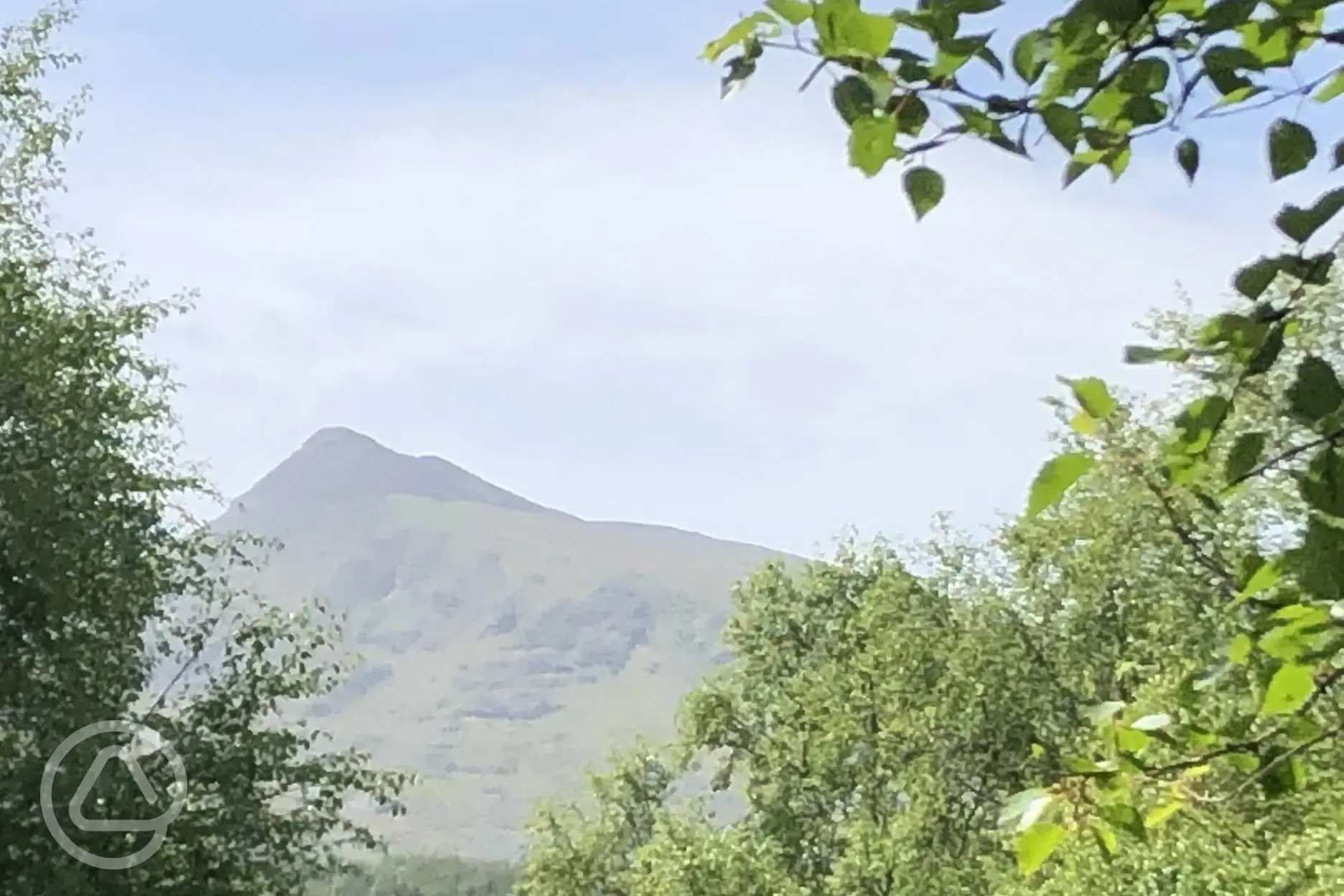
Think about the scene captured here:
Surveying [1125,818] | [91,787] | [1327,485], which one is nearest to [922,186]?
[1327,485]

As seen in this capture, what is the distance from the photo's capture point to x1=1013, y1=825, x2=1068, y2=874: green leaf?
202 cm

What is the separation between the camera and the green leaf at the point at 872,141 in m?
1.87

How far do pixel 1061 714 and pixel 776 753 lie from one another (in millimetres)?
6688

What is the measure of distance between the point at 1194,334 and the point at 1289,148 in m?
0.32

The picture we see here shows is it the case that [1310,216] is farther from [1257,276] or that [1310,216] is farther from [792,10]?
[792,10]

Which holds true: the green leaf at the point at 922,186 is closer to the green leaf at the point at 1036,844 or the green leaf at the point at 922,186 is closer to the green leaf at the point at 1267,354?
the green leaf at the point at 1267,354

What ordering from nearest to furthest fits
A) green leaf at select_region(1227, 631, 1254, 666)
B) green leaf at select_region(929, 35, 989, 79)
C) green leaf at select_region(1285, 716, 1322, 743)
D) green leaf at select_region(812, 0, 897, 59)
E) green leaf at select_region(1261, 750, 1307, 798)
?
green leaf at select_region(812, 0, 897, 59) → green leaf at select_region(929, 35, 989, 79) → green leaf at select_region(1227, 631, 1254, 666) → green leaf at select_region(1261, 750, 1307, 798) → green leaf at select_region(1285, 716, 1322, 743)

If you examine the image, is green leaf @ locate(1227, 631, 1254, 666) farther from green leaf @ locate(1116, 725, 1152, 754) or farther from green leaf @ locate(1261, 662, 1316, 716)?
green leaf @ locate(1116, 725, 1152, 754)

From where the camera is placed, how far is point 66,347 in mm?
15711


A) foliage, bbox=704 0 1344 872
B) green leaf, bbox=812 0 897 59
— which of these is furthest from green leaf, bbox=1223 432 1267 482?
green leaf, bbox=812 0 897 59

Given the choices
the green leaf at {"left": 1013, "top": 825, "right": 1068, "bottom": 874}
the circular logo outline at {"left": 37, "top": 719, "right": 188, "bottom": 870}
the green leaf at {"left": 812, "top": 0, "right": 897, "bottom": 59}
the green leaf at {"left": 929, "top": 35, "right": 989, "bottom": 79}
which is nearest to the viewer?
the green leaf at {"left": 812, "top": 0, "right": 897, "bottom": 59}

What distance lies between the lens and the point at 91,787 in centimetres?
1410

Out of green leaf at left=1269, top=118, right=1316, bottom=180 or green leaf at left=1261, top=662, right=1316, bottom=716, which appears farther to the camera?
green leaf at left=1261, top=662, right=1316, bottom=716

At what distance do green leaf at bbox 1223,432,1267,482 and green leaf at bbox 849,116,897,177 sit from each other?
0.65 meters
